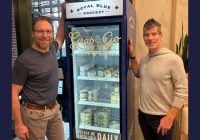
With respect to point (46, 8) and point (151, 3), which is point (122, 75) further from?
point (46, 8)

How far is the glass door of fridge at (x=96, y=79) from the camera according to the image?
7.84 feet

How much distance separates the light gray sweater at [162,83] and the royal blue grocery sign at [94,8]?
0.56 meters

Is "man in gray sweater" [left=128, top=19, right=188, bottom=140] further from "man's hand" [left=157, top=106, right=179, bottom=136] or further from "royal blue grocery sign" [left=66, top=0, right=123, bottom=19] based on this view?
"royal blue grocery sign" [left=66, top=0, right=123, bottom=19]

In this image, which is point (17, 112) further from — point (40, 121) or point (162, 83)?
point (162, 83)

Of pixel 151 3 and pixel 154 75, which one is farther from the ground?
pixel 151 3

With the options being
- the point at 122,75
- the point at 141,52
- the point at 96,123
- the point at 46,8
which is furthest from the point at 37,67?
the point at 46,8

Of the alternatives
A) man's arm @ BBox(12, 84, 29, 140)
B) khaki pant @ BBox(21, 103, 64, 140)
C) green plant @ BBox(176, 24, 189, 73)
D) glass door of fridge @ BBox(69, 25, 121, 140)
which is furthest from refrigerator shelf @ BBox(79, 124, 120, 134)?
green plant @ BBox(176, 24, 189, 73)

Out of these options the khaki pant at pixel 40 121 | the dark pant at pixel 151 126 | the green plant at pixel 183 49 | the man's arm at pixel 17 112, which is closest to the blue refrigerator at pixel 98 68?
the dark pant at pixel 151 126

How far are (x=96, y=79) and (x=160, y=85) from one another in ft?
2.46

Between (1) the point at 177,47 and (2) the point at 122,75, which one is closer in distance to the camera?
(2) the point at 122,75

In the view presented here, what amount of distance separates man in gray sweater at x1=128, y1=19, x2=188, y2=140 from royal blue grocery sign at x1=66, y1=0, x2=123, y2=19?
1.11ft

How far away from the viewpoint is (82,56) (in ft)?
8.73

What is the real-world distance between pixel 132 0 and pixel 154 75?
4.24 ft

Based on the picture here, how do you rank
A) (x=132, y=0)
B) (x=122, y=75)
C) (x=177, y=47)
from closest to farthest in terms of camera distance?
(x=122, y=75), (x=177, y=47), (x=132, y=0)
